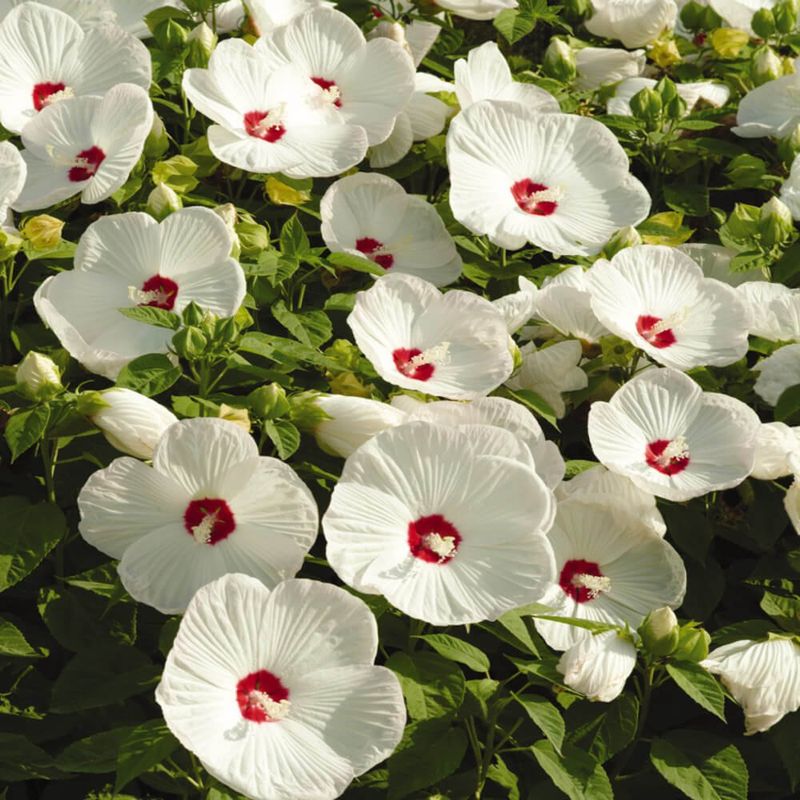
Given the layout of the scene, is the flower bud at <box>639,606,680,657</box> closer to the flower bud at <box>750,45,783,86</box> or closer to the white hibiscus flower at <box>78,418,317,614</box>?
the white hibiscus flower at <box>78,418,317,614</box>

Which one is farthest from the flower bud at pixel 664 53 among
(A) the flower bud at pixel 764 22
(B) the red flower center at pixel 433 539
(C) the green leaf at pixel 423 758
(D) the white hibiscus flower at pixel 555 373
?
(C) the green leaf at pixel 423 758

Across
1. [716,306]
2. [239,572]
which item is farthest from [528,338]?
[239,572]

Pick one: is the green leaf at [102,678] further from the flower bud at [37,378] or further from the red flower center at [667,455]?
the red flower center at [667,455]

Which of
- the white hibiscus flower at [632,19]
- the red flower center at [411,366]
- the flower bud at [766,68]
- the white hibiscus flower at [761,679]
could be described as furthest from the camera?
the white hibiscus flower at [632,19]

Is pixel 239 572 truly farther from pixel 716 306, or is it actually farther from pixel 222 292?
pixel 716 306

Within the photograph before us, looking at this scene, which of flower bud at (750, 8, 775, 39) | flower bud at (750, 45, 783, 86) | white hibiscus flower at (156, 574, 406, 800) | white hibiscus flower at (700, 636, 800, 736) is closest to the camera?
white hibiscus flower at (156, 574, 406, 800)

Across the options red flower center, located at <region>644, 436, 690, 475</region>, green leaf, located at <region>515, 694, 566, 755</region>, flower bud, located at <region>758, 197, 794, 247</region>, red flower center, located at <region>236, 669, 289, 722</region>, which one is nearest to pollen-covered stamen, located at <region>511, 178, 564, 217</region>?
flower bud, located at <region>758, 197, 794, 247</region>

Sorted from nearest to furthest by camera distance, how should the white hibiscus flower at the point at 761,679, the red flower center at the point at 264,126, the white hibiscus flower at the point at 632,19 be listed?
the white hibiscus flower at the point at 761,679 < the red flower center at the point at 264,126 < the white hibiscus flower at the point at 632,19

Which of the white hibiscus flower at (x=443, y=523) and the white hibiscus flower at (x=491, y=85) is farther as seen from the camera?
the white hibiscus flower at (x=491, y=85)
